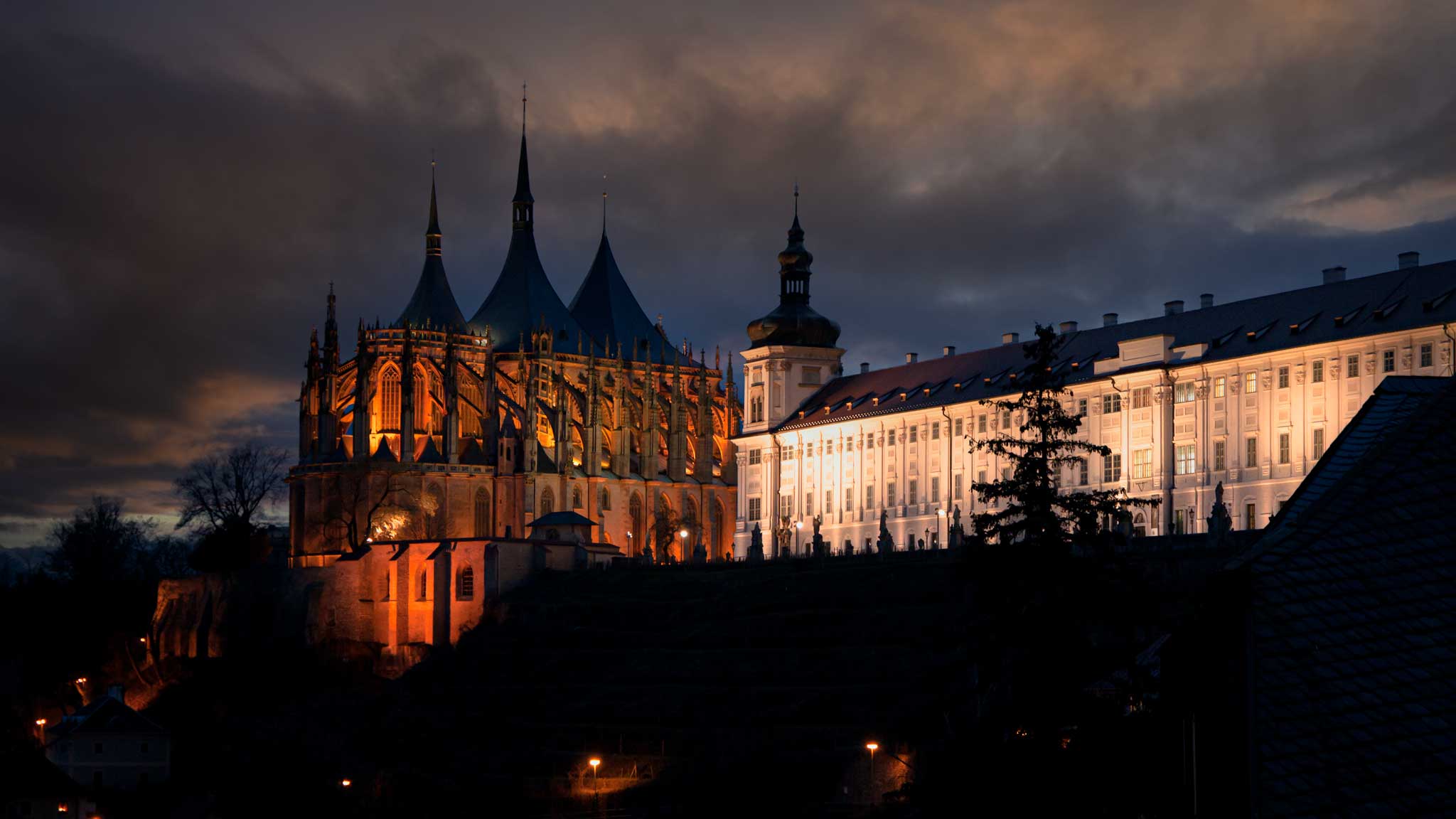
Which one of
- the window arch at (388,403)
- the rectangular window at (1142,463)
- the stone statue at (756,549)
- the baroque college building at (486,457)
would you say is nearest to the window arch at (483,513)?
the baroque college building at (486,457)

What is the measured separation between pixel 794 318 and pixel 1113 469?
102 feet

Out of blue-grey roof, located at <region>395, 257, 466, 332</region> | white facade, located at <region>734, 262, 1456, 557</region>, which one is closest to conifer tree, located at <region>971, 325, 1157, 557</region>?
white facade, located at <region>734, 262, 1456, 557</region>

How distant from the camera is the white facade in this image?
71.9 meters

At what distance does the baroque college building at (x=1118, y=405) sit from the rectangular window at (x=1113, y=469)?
126 mm

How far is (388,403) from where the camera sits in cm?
11125

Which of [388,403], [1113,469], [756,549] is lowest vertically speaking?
[756,549]

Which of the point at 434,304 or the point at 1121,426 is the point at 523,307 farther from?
the point at 1121,426

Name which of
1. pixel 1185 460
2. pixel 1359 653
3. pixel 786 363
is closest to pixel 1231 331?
pixel 1185 460

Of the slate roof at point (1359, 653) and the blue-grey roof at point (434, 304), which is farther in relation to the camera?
the blue-grey roof at point (434, 304)

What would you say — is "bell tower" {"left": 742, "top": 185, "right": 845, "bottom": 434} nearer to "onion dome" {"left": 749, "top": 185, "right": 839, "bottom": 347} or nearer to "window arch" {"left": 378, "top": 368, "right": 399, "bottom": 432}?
"onion dome" {"left": 749, "top": 185, "right": 839, "bottom": 347}

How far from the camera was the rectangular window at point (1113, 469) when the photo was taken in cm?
8144

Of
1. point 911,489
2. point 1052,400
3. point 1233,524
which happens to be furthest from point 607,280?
point 1052,400

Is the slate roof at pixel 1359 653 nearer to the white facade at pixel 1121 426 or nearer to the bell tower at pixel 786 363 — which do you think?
the white facade at pixel 1121 426

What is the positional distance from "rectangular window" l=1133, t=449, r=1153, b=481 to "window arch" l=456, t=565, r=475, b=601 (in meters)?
30.0
